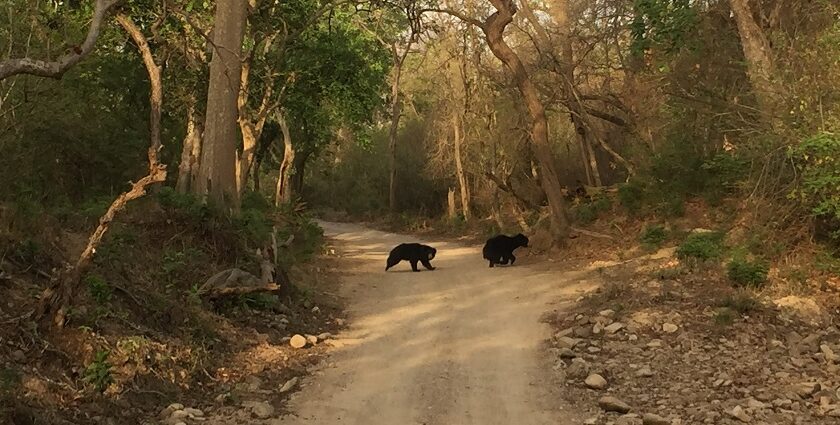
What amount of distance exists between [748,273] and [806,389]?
12.1ft

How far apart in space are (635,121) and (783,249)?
10.9 meters

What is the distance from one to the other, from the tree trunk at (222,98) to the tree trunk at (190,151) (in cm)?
330

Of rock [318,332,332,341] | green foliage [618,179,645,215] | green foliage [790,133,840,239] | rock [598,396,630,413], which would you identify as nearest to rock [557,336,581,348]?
rock [598,396,630,413]

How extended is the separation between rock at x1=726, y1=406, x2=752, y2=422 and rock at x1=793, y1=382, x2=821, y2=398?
33.0 inches

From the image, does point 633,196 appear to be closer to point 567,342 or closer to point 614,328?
point 614,328

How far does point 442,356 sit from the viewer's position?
841 cm

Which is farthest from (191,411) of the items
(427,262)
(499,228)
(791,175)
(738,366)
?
(499,228)

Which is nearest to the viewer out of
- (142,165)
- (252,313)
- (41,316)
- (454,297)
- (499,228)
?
(41,316)

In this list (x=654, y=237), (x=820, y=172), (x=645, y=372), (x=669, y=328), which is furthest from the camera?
(x=654, y=237)

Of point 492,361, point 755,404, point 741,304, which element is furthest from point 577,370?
point 741,304

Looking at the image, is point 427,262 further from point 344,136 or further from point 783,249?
point 344,136

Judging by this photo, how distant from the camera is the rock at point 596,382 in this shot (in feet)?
23.8

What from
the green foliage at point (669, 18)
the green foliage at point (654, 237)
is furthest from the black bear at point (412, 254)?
the green foliage at point (669, 18)

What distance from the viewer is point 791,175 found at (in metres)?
10.3
